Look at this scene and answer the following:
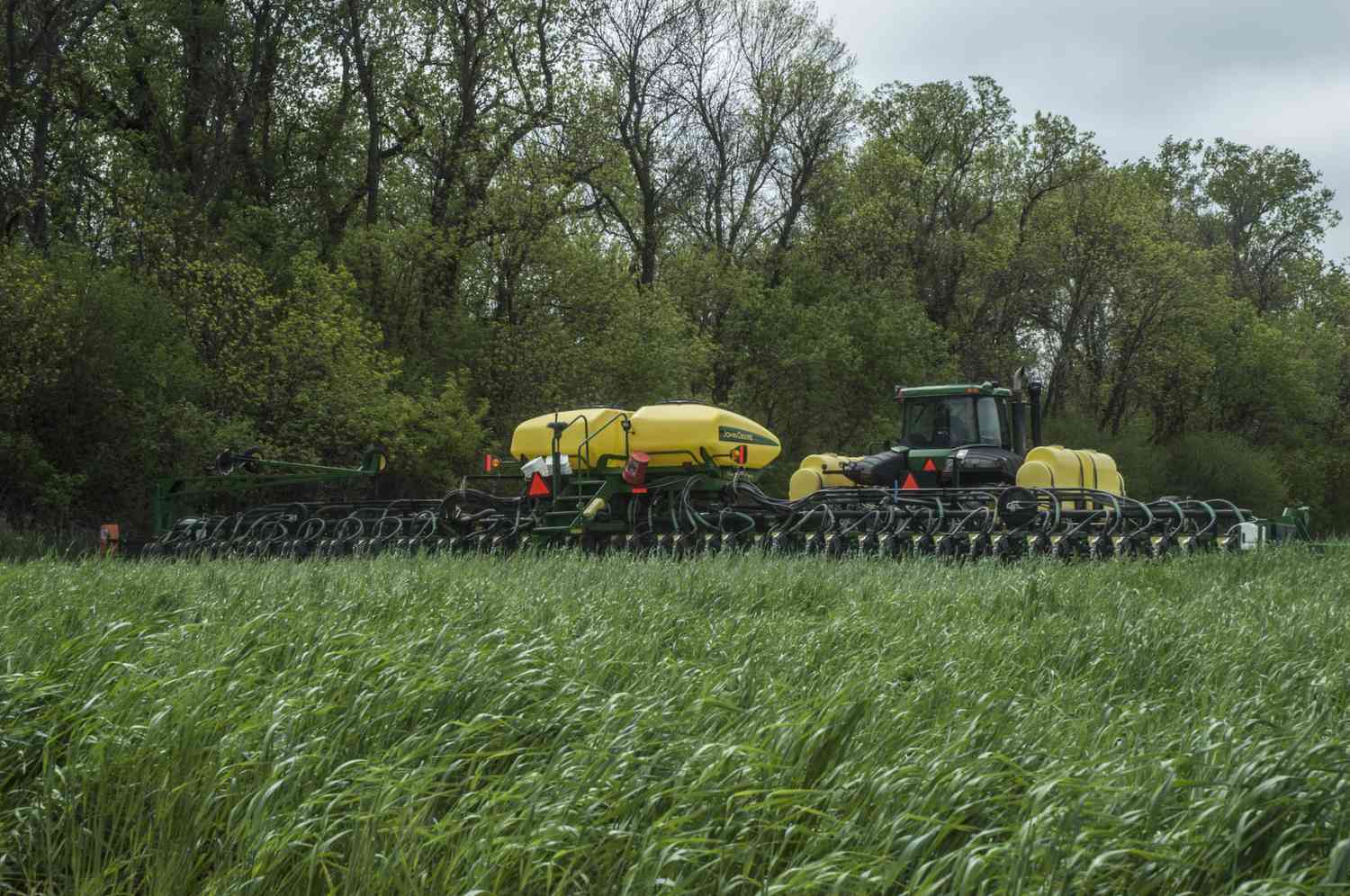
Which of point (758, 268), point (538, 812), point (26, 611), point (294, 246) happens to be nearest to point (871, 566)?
point (26, 611)

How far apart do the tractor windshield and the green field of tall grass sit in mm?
9412

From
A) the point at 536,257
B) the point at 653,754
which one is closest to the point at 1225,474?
the point at 536,257

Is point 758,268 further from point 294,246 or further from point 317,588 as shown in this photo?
point 317,588

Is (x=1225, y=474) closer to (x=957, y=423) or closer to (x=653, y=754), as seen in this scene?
(x=957, y=423)

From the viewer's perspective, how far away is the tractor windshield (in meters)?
15.5

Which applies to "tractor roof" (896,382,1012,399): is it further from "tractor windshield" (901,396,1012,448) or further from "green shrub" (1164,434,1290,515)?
"green shrub" (1164,434,1290,515)

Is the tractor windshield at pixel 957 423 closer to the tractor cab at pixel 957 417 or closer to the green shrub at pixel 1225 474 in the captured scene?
the tractor cab at pixel 957 417

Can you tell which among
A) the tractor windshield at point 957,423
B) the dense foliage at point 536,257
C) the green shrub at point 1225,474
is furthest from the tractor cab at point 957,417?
the green shrub at point 1225,474

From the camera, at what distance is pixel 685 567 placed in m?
8.90

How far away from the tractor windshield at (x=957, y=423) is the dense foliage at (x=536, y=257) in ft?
28.3

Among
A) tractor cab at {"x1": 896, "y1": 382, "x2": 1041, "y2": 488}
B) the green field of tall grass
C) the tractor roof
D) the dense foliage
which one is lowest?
the green field of tall grass

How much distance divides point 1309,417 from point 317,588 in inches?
1652

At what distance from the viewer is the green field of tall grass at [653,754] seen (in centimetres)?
291

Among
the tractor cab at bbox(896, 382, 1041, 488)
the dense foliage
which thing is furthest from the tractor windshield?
the dense foliage
